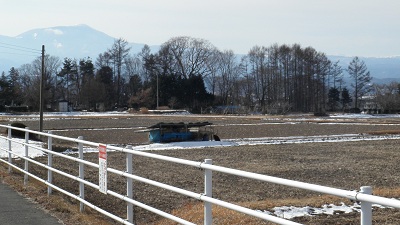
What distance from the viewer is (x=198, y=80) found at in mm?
120000

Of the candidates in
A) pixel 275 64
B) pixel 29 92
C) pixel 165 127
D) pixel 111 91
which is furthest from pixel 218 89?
pixel 165 127

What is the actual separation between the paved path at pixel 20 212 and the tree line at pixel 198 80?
104854mm

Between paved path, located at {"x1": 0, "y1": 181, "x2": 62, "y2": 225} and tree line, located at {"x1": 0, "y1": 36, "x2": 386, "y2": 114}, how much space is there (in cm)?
10485

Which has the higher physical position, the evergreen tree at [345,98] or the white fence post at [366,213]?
the evergreen tree at [345,98]

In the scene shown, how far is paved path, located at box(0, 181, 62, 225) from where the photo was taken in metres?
8.66

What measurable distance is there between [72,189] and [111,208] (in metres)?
2.09

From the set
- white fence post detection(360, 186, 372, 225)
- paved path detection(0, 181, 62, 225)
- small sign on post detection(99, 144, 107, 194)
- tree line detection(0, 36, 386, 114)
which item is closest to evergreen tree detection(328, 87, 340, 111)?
tree line detection(0, 36, 386, 114)

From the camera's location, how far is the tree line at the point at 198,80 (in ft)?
395

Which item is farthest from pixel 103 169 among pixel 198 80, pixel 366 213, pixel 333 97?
pixel 333 97

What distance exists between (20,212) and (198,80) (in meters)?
111

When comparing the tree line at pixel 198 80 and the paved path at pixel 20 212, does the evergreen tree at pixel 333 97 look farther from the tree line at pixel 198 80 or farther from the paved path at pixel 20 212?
the paved path at pixel 20 212

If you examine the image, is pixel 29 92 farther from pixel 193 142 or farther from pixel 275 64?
pixel 193 142

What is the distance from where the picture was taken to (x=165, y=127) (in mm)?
35594

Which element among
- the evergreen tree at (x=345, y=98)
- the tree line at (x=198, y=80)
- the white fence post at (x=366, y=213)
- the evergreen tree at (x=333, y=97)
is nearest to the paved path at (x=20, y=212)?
the white fence post at (x=366, y=213)
